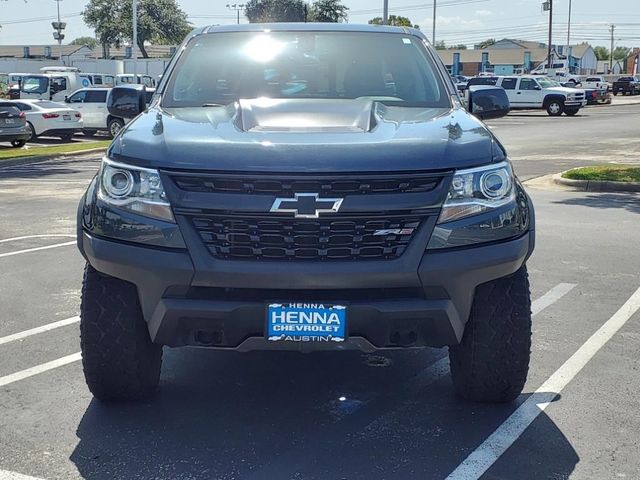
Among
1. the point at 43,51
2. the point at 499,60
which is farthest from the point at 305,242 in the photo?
the point at 43,51

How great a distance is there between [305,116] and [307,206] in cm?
77

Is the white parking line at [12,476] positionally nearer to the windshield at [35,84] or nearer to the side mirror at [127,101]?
the side mirror at [127,101]

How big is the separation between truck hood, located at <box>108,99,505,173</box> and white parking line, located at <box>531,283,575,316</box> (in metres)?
2.34

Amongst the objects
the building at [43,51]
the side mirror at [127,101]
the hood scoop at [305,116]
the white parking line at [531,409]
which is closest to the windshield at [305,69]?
the hood scoop at [305,116]

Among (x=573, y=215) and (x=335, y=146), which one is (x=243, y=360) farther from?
(x=573, y=215)

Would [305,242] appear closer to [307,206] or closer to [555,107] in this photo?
[307,206]

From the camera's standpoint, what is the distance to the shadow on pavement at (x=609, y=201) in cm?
1177

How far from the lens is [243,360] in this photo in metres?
5.00

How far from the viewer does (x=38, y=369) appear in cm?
483

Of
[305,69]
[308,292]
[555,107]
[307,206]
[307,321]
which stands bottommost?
[555,107]

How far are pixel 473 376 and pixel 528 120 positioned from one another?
3412cm

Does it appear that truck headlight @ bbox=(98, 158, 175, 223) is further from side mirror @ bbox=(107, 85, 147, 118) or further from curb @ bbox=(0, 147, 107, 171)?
curb @ bbox=(0, 147, 107, 171)

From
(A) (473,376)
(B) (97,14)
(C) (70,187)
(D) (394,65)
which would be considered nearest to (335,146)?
(A) (473,376)

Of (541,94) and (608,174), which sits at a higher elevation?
(541,94)
